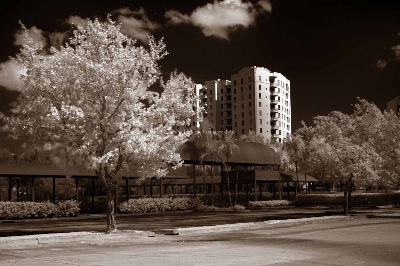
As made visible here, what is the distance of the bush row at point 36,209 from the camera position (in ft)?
131

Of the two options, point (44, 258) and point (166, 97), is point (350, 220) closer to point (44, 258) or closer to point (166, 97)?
point (166, 97)

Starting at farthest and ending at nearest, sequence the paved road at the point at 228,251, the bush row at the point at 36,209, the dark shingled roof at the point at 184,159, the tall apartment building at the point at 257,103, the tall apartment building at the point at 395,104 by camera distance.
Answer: the tall apartment building at the point at 257,103 < the tall apartment building at the point at 395,104 < the dark shingled roof at the point at 184,159 < the bush row at the point at 36,209 < the paved road at the point at 228,251

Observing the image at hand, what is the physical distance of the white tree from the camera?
22938 mm

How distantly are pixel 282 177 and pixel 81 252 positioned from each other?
5398cm

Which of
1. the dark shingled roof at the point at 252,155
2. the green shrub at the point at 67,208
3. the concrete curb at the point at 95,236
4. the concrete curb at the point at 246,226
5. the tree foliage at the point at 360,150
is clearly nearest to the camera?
the concrete curb at the point at 95,236

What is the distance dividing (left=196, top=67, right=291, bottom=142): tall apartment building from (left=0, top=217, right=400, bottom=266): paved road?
15799 centimetres

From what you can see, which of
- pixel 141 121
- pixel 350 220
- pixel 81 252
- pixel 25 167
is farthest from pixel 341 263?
pixel 25 167

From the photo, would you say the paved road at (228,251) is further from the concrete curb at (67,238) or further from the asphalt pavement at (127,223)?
the asphalt pavement at (127,223)

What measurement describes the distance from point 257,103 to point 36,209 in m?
147

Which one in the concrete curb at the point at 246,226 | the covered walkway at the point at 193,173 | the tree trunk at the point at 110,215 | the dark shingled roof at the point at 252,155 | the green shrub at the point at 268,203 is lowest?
the green shrub at the point at 268,203

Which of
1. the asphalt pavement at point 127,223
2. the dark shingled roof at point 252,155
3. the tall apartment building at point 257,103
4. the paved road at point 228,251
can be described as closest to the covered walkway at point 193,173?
the dark shingled roof at point 252,155

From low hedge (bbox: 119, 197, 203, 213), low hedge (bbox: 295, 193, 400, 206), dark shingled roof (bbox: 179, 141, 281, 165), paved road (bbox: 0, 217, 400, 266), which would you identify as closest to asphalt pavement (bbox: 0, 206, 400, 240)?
paved road (bbox: 0, 217, 400, 266)

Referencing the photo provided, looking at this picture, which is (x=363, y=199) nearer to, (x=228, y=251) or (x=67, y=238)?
(x=67, y=238)

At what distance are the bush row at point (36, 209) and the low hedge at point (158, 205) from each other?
485cm
